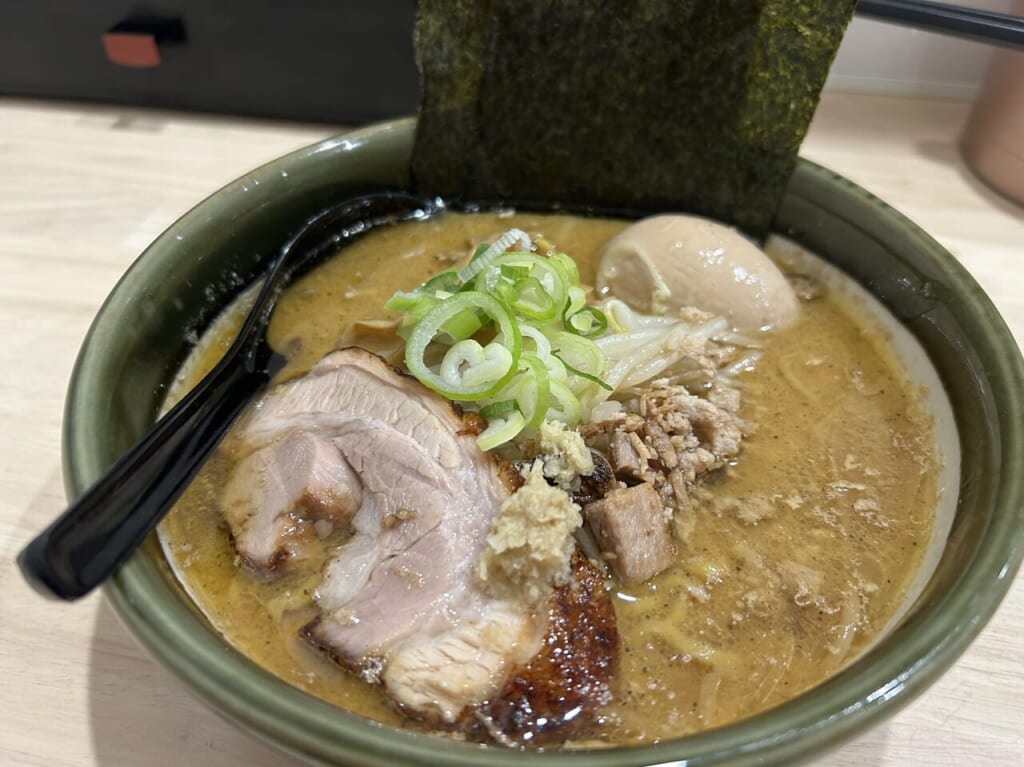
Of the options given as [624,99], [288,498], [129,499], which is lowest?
[288,498]

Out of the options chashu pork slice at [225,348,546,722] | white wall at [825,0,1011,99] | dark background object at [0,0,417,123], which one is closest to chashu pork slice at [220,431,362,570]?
chashu pork slice at [225,348,546,722]

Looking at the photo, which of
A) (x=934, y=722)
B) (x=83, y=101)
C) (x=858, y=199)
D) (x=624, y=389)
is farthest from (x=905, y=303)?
(x=83, y=101)

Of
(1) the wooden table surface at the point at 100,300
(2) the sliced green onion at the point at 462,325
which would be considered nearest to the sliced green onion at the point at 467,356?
(2) the sliced green onion at the point at 462,325

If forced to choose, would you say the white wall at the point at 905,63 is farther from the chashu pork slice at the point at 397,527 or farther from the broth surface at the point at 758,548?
the chashu pork slice at the point at 397,527

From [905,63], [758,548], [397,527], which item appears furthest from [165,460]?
[905,63]

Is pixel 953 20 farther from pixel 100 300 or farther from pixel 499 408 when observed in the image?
pixel 100 300

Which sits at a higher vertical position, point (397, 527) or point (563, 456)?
point (563, 456)

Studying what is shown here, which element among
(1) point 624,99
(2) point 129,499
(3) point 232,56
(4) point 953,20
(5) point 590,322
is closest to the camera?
(2) point 129,499
